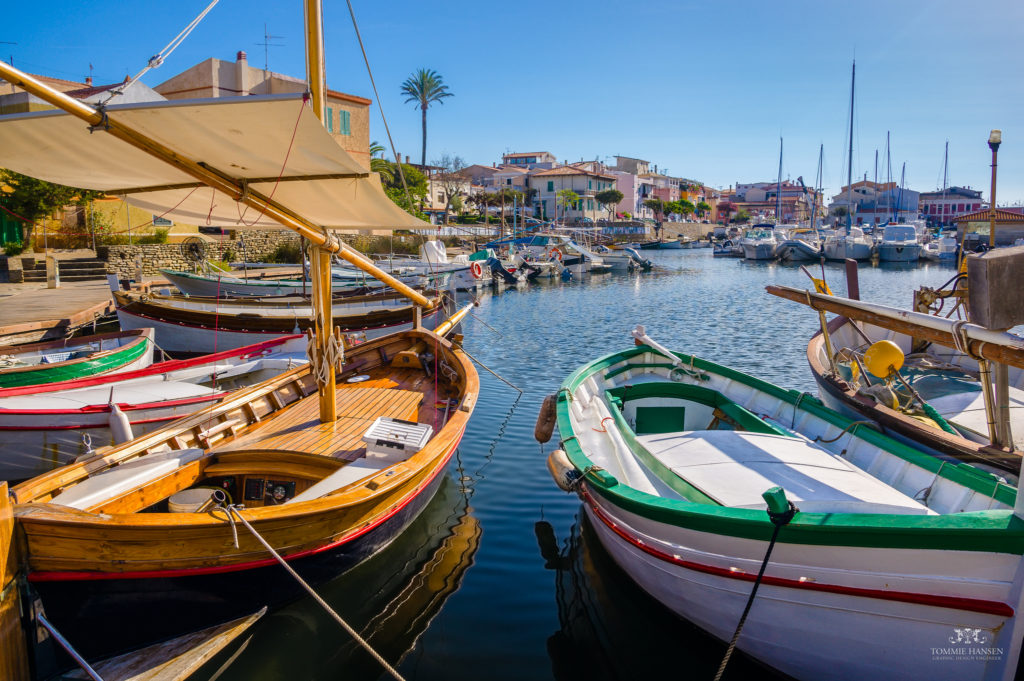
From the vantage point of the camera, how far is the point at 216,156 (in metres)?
5.63

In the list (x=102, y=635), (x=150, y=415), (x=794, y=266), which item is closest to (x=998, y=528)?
(x=102, y=635)

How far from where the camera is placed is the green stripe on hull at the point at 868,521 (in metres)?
3.55

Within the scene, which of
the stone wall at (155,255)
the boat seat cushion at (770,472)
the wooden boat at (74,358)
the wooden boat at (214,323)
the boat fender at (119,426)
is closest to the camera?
the boat seat cushion at (770,472)

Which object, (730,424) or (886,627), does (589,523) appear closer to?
(730,424)

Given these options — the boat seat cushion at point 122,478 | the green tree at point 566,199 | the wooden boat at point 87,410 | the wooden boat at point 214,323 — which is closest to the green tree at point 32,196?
the wooden boat at point 214,323

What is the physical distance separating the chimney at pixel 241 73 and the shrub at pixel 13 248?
1492 cm

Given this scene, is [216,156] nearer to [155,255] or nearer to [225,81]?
[155,255]

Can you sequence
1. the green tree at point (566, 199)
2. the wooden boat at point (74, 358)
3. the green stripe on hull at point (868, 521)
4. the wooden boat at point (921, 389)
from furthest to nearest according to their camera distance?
the green tree at point (566, 199)
the wooden boat at point (74, 358)
the wooden boat at point (921, 389)
the green stripe on hull at point (868, 521)

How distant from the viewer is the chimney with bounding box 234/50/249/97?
35750 millimetres

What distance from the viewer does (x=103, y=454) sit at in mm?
5660

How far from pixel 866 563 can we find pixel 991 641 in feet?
2.43

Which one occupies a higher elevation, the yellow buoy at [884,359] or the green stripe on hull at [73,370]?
the yellow buoy at [884,359]

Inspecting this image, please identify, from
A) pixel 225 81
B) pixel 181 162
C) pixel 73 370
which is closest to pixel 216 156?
pixel 181 162

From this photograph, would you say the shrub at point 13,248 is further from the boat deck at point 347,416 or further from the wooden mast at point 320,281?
the wooden mast at point 320,281
